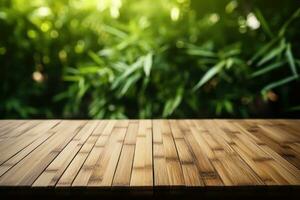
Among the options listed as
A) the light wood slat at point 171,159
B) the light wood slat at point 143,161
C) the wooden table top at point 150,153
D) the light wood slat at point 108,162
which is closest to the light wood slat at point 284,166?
the wooden table top at point 150,153

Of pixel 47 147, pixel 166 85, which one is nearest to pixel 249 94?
pixel 166 85

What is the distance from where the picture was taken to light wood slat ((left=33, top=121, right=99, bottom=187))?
1.24 metres

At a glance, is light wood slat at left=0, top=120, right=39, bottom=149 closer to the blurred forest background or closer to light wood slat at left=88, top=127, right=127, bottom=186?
light wood slat at left=88, top=127, right=127, bottom=186

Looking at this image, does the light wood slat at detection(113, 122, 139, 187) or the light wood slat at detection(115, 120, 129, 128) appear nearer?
the light wood slat at detection(113, 122, 139, 187)

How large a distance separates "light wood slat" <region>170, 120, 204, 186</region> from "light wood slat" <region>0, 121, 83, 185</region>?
0.51 metres

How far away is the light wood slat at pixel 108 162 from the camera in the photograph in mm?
1226

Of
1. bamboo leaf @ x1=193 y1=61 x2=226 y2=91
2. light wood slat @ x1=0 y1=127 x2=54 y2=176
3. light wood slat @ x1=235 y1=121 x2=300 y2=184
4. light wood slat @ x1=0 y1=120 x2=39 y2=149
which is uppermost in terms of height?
bamboo leaf @ x1=193 y1=61 x2=226 y2=91

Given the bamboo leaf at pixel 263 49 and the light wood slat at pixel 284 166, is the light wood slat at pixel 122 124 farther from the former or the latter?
the bamboo leaf at pixel 263 49

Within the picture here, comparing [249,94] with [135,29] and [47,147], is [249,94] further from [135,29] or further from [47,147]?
[47,147]

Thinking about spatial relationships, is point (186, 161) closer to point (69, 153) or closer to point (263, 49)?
point (69, 153)

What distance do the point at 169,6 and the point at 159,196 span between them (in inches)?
91.7

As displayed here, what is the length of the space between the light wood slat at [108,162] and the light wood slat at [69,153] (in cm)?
9

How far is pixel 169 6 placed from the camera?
10.6 feet

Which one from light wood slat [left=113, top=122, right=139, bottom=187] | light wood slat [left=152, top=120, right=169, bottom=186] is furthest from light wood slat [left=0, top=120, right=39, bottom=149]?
light wood slat [left=152, top=120, right=169, bottom=186]
